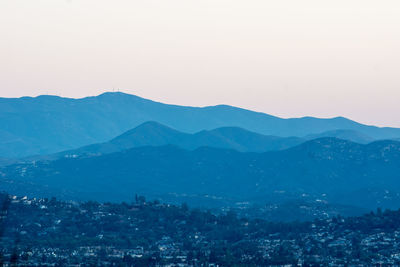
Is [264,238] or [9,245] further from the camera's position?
[264,238]

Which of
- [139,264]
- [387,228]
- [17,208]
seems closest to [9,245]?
[139,264]

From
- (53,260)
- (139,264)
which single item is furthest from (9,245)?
(139,264)

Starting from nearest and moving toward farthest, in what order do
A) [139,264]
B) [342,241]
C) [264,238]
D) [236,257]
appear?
[139,264] < [236,257] < [342,241] < [264,238]

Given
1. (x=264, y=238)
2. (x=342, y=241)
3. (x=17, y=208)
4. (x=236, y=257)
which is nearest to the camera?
(x=236, y=257)

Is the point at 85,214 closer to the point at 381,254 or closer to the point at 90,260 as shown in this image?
the point at 90,260

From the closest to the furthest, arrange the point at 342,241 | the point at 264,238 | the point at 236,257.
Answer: the point at 236,257, the point at 342,241, the point at 264,238

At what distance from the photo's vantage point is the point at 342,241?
6220 inches

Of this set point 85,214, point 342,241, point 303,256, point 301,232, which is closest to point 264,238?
point 301,232

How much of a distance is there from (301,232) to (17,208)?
57676mm

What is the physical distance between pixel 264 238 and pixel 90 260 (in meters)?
45.7

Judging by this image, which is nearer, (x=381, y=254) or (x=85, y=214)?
(x=381, y=254)

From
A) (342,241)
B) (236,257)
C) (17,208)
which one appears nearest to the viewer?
(236,257)

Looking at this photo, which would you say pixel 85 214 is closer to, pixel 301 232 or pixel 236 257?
pixel 301 232

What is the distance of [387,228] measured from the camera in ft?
544
